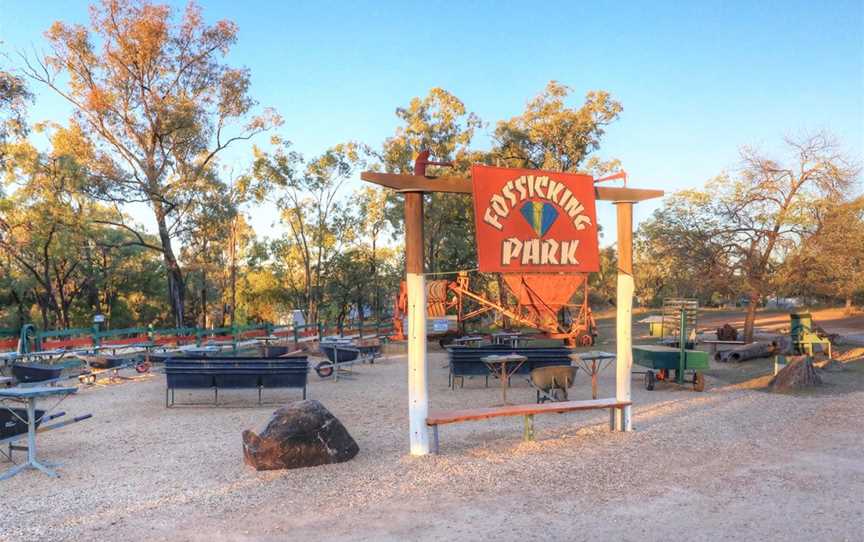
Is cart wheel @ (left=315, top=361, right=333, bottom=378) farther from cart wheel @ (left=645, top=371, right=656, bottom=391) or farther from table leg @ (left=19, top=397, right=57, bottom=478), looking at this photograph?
table leg @ (left=19, top=397, right=57, bottom=478)

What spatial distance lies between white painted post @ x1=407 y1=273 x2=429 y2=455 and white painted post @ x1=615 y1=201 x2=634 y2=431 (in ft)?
9.58

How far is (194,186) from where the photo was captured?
89.0ft

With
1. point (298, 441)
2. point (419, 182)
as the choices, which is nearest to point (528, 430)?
point (298, 441)

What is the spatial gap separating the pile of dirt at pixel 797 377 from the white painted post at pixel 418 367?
825 cm

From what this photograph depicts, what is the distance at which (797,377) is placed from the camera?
1159 centimetres

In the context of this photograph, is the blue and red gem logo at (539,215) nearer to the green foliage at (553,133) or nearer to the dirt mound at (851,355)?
the dirt mound at (851,355)

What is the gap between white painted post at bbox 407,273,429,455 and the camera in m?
7.01

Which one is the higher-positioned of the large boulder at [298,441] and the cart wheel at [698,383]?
the large boulder at [298,441]

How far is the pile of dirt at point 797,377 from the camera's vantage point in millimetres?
11516

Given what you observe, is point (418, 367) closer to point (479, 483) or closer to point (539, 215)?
point (479, 483)

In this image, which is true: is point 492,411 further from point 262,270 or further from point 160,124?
point 262,270

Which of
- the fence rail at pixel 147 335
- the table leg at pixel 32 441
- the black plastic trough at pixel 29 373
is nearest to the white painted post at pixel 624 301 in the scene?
the table leg at pixel 32 441

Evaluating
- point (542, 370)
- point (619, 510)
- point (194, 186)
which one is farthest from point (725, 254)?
point (194, 186)

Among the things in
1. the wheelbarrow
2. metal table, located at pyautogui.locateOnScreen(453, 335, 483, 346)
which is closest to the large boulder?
the wheelbarrow
